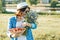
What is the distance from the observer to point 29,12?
1.90 meters

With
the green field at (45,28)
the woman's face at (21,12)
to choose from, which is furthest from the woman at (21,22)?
the green field at (45,28)

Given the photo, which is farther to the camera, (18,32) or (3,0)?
(3,0)

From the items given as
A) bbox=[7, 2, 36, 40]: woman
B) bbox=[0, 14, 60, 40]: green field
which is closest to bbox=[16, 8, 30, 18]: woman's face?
bbox=[7, 2, 36, 40]: woman

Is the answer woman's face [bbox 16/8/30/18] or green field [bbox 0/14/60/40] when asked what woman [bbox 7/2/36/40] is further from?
green field [bbox 0/14/60/40]

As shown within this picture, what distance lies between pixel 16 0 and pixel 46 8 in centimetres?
75

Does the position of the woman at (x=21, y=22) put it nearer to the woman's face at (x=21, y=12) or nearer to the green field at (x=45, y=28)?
the woman's face at (x=21, y=12)

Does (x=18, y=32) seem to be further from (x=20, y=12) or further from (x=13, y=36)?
(x=20, y=12)

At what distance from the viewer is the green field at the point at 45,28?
4.34m

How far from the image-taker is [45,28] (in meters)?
4.64

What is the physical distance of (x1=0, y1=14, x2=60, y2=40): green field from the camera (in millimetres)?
4344

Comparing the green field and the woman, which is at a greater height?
the woman

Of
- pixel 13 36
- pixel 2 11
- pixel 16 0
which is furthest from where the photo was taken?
pixel 2 11

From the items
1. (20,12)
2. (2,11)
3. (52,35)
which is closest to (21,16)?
(20,12)

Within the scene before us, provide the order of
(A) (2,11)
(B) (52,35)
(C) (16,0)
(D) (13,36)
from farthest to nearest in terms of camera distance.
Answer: (A) (2,11), (C) (16,0), (B) (52,35), (D) (13,36)
